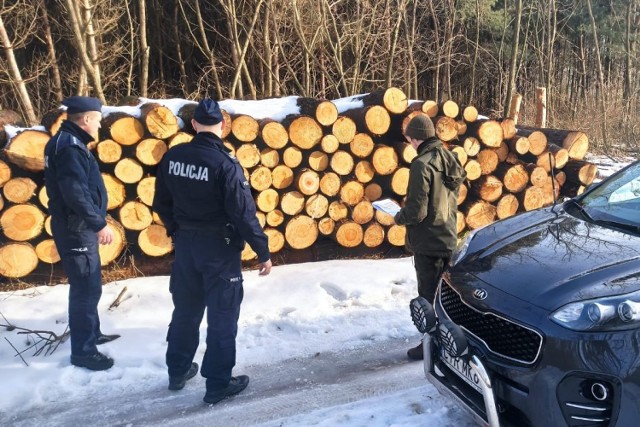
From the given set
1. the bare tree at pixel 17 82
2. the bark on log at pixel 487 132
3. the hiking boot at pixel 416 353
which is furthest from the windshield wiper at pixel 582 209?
the bare tree at pixel 17 82

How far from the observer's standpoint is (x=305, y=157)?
6.14 metres

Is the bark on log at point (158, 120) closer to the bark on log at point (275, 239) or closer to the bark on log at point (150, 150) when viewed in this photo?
the bark on log at point (150, 150)

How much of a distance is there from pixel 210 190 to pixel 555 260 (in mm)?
2012

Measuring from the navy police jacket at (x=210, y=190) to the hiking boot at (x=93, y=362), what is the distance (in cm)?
130

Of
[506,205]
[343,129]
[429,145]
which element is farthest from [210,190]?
[506,205]

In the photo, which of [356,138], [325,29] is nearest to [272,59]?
[325,29]

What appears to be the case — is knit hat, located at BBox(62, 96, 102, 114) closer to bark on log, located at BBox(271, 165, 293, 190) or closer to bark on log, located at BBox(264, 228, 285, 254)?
bark on log, located at BBox(271, 165, 293, 190)

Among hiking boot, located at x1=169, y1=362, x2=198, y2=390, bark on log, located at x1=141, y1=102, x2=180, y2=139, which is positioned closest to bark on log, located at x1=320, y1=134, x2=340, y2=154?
bark on log, located at x1=141, y1=102, x2=180, y2=139

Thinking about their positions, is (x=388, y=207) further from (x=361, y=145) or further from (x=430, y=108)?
(x=430, y=108)

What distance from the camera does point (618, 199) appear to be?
323 cm

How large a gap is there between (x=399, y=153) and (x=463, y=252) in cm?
352

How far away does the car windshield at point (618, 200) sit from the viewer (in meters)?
2.96

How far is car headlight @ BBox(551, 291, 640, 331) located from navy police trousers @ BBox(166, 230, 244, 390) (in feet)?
6.45

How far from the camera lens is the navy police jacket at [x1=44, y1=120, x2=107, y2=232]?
3553 millimetres
